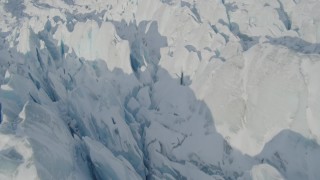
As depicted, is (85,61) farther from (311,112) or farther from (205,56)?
(311,112)

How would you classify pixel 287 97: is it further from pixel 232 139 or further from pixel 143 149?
pixel 143 149

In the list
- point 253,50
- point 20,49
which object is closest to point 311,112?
point 253,50

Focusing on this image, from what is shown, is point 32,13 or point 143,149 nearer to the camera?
point 143,149

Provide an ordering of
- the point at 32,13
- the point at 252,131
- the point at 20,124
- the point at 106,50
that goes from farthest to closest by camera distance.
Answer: the point at 32,13 → the point at 106,50 → the point at 252,131 → the point at 20,124

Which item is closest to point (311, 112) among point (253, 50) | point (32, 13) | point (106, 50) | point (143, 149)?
point (253, 50)

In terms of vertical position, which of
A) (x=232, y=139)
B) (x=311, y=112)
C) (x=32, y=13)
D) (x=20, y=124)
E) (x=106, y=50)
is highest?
(x=20, y=124)

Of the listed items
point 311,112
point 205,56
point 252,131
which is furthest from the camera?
point 205,56

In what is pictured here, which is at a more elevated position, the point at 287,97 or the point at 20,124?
the point at 20,124
